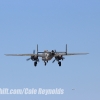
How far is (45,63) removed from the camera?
81.2 metres

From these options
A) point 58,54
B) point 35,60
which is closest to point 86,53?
point 58,54

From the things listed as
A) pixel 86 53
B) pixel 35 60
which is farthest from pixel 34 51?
pixel 86 53

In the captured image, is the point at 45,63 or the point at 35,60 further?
the point at 35,60

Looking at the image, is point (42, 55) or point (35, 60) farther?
point (35, 60)

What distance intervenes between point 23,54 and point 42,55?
11119 millimetres

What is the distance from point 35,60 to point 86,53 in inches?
637

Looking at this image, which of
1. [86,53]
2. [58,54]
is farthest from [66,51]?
[86,53]

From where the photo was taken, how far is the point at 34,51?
290ft

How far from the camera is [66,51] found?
86250mm

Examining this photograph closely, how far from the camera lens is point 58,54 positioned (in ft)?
275

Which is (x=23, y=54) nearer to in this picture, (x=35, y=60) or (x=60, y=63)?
(x=35, y=60)

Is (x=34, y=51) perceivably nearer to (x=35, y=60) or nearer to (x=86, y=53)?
(x=35, y=60)

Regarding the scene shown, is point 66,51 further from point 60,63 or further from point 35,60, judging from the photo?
point 35,60

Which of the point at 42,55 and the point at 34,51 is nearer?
the point at 42,55
